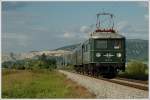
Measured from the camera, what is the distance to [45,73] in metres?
17.5

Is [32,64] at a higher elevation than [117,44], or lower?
lower

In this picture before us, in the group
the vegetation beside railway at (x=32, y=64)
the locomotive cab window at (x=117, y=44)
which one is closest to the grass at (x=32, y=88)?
the vegetation beside railway at (x=32, y=64)

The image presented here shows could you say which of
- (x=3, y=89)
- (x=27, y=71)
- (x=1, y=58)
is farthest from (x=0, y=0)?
(x=27, y=71)

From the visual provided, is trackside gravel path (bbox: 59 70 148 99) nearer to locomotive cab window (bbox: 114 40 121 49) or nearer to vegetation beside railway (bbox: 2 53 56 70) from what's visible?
vegetation beside railway (bbox: 2 53 56 70)

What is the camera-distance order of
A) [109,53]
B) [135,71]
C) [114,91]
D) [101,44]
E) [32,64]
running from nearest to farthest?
[114,91] → [32,64] → [109,53] → [101,44] → [135,71]

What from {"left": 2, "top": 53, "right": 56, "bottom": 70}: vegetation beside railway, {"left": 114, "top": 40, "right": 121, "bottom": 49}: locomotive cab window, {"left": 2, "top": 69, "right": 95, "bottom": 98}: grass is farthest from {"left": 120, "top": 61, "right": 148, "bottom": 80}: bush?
{"left": 2, "top": 53, "right": 56, "bottom": 70}: vegetation beside railway

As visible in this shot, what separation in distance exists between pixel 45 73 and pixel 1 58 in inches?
205

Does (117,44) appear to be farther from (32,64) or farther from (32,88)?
(32,88)

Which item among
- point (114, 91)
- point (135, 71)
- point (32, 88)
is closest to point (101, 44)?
point (135, 71)

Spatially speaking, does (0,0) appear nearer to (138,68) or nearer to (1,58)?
(1,58)

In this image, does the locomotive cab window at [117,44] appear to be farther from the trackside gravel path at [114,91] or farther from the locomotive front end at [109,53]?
the trackside gravel path at [114,91]

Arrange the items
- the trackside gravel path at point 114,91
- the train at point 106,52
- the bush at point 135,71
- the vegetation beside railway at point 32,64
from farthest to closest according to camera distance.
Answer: the train at point 106,52 → the bush at point 135,71 → the vegetation beside railway at point 32,64 → the trackside gravel path at point 114,91

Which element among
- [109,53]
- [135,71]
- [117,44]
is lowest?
[135,71]

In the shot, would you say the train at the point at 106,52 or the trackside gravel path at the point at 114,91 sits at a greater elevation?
the train at the point at 106,52
